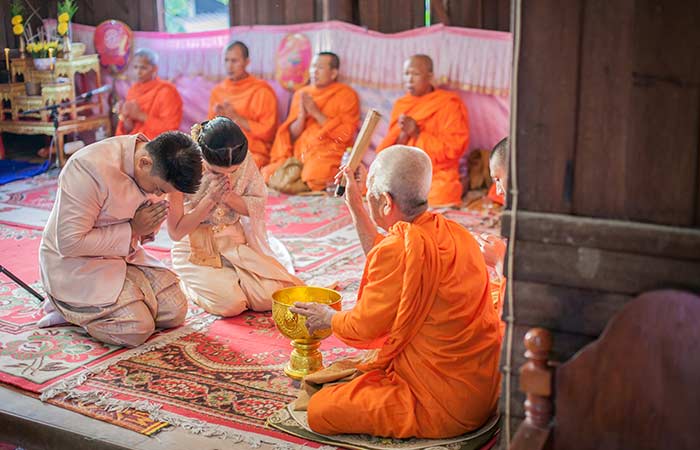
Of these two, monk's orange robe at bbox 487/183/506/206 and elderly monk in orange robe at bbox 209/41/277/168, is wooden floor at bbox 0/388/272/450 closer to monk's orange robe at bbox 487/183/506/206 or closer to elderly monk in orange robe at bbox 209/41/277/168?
monk's orange robe at bbox 487/183/506/206

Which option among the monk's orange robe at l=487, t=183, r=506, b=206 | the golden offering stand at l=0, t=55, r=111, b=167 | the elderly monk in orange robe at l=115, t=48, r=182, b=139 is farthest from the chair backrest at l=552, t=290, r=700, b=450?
the golden offering stand at l=0, t=55, r=111, b=167

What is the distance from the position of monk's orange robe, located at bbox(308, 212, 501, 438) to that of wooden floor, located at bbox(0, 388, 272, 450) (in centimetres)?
45

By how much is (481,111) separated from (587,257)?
20.9 feet

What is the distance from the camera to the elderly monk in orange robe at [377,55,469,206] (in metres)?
8.31

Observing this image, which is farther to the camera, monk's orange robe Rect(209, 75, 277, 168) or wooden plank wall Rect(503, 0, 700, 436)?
monk's orange robe Rect(209, 75, 277, 168)

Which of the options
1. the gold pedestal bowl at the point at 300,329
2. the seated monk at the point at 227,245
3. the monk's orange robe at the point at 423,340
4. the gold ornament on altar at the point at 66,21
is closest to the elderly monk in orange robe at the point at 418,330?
the monk's orange robe at the point at 423,340

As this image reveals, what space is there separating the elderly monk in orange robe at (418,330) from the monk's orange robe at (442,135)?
4.65 metres

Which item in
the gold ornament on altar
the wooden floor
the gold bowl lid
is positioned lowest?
the wooden floor

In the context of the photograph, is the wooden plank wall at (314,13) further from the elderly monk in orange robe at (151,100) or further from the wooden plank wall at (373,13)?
the elderly monk in orange robe at (151,100)

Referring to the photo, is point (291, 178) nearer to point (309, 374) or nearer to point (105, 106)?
point (105, 106)

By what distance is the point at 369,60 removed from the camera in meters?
9.24

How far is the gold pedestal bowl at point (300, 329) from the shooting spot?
13.1 feet

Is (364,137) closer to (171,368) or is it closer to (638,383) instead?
(171,368)

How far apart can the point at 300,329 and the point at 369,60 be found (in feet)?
18.7
